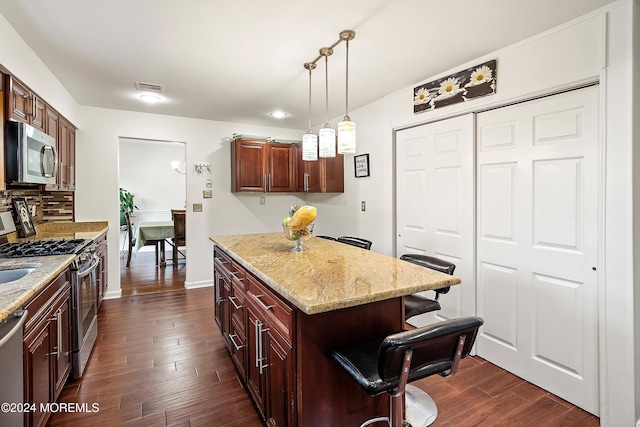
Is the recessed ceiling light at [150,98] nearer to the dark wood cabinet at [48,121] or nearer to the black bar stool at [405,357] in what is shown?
the dark wood cabinet at [48,121]

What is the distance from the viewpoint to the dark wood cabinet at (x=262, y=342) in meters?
1.38

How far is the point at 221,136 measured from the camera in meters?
4.64

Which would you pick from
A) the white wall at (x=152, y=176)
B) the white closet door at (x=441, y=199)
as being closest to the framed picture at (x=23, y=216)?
the white closet door at (x=441, y=199)

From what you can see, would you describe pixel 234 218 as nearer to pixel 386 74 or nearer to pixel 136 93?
pixel 136 93

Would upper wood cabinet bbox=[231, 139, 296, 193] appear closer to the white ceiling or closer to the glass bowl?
the white ceiling

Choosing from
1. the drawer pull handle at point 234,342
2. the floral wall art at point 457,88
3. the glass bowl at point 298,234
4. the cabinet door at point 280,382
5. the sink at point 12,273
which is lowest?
the drawer pull handle at point 234,342

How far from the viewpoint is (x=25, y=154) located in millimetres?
2129

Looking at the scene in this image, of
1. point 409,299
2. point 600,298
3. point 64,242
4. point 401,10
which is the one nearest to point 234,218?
point 64,242

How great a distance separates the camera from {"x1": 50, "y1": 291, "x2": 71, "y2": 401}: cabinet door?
6.01ft

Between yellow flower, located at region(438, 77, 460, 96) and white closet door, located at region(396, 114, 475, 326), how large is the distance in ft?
0.75

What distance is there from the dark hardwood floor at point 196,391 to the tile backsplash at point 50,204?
4.98ft

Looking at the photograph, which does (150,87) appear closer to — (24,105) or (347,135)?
(24,105)

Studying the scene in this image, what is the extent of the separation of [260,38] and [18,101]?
67.2 inches

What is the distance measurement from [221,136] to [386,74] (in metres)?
2.70
